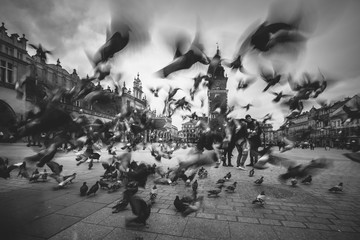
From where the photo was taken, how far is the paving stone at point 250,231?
2.63 meters

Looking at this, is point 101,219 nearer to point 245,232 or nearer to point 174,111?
point 245,232

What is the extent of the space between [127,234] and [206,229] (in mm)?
1184

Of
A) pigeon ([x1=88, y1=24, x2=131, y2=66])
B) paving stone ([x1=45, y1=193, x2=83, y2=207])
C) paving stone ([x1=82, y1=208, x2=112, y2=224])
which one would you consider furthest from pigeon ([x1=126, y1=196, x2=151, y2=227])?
Answer: pigeon ([x1=88, y1=24, x2=131, y2=66])

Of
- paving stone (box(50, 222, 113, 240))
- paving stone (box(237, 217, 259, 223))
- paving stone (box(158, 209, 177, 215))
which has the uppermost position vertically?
paving stone (box(50, 222, 113, 240))

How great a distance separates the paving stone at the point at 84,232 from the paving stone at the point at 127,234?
92mm

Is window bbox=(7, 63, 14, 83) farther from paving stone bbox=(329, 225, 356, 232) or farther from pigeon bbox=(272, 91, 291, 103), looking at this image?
paving stone bbox=(329, 225, 356, 232)

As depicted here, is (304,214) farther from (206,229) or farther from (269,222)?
(206,229)

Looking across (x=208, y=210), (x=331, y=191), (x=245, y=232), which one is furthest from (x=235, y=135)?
(x=331, y=191)

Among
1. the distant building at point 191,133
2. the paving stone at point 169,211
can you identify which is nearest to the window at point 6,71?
the distant building at point 191,133

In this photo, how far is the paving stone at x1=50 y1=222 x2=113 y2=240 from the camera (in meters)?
2.54

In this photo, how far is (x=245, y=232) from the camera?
9.04ft

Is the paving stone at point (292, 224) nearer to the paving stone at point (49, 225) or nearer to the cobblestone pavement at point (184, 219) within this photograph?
the cobblestone pavement at point (184, 219)

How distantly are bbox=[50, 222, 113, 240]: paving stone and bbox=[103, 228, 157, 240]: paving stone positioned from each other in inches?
3.6

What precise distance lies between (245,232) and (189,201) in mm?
1141
